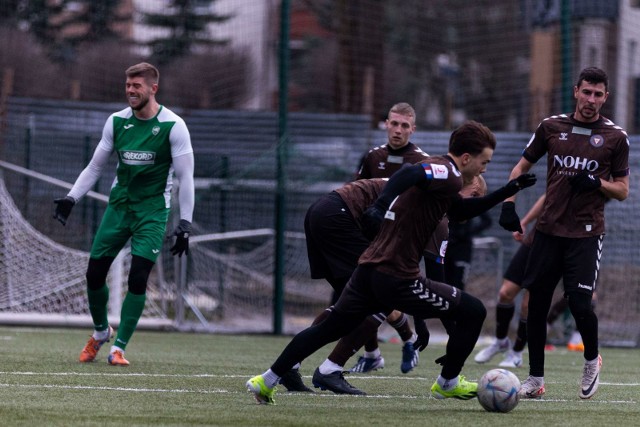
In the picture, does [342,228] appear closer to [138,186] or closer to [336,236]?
[336,236]

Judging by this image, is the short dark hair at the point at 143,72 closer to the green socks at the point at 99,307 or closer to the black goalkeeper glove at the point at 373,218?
the green socks at the point at 99,307

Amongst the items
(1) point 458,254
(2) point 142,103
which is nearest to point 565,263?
(2) point 142,103

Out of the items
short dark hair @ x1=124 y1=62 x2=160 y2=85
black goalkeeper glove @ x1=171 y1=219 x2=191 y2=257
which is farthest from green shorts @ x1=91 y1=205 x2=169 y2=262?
short dark hair @ x1=124 y1=62 x2=160 y2=85

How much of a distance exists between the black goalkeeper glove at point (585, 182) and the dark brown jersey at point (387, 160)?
5.79 ft

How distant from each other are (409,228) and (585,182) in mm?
1612

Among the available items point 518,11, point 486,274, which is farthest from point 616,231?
point 518,11

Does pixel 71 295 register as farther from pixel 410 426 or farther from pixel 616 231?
pixel 410 426

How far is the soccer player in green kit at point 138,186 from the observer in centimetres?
912

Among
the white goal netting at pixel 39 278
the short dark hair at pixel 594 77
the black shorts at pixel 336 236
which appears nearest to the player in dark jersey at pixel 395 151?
the black shorts at pixel 336 236

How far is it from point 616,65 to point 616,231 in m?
4.52

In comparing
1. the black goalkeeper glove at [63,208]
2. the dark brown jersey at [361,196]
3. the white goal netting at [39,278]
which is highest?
the dark brown jersey at [361,196]

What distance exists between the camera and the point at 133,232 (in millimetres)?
9258

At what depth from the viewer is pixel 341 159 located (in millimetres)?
16031

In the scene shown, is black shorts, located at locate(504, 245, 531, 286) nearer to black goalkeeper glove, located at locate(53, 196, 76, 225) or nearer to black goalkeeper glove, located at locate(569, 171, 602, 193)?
black goalkeeper glove, located at locate(569, 171, 602, 193)
